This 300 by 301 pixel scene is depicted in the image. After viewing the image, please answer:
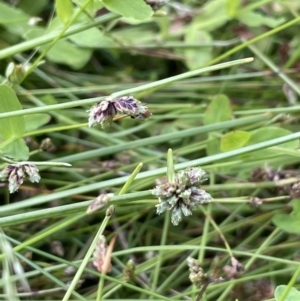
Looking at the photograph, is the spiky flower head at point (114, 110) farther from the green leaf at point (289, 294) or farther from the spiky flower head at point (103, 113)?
the green leaf at point (289, 294)

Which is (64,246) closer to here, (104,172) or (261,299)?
(104,172)

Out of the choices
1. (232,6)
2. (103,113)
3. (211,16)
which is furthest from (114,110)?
(211,16)

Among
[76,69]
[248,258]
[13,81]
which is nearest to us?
[13,81]

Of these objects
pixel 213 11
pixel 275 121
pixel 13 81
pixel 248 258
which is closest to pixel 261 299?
pixel 248 258

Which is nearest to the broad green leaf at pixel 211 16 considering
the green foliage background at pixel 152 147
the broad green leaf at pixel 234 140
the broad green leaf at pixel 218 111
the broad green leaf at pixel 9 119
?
the green foliage background at pixel 152 147

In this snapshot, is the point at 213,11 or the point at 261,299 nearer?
the point at 261,299
